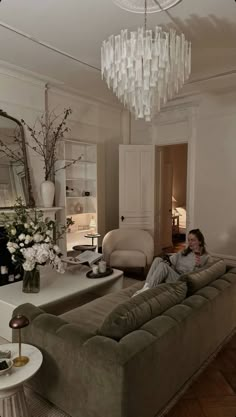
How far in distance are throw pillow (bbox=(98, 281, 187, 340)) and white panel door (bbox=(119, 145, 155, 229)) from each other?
137 inches

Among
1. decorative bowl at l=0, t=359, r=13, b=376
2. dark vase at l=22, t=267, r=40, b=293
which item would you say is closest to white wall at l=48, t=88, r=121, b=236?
dark vase at l=22, t=267, r=40, b=293

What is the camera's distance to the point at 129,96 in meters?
2.54

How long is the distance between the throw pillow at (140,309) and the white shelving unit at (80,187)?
11.2ft

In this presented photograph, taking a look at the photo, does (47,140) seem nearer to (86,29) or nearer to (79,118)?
(79,118)

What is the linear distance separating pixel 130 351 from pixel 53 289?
59.3 inches

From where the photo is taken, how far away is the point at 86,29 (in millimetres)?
3180

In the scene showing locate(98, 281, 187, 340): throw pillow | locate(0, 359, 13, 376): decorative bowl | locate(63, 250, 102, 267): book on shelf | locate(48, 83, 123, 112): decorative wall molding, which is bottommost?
locate(0, 359, 13, 376): decorative bowl

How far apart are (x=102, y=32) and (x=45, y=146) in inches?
77.2

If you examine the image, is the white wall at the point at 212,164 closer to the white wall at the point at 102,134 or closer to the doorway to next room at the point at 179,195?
the white wall at the point at 102,134

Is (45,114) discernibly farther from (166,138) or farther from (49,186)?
(166,138)

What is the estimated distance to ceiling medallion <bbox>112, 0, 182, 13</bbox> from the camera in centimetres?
265

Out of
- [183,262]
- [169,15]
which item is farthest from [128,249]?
[169,15]

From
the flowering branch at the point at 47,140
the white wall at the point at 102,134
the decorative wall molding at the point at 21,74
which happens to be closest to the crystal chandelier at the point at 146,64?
the decorative wall molding at the point at 21,74

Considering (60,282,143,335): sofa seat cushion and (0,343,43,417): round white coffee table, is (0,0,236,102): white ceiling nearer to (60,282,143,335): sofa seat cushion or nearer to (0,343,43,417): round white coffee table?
(60,282,143,335): sofa seat cushion
